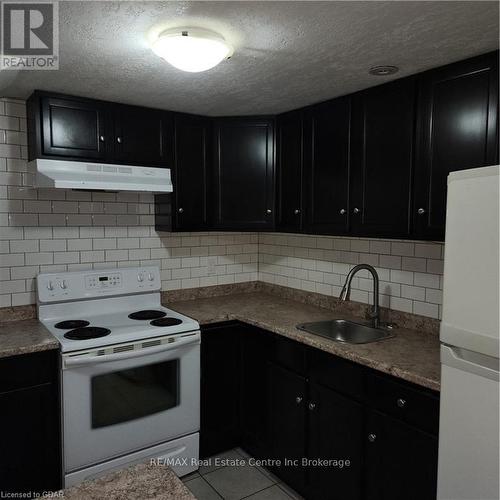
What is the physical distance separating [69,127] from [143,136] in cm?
45

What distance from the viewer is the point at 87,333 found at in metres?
2.43

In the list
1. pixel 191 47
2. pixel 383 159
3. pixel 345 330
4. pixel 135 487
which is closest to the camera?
pixel 135 487

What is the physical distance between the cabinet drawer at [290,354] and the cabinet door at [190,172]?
1012mm

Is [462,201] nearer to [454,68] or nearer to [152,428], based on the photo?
[454,68]

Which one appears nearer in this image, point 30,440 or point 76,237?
point 30,440

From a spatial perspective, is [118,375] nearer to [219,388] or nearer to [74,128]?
[219,388]

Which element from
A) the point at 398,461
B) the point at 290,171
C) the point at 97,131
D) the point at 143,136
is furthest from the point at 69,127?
the point at 398,461

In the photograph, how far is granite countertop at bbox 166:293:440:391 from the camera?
6.27 ft

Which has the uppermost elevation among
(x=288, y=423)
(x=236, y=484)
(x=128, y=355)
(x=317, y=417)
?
(x=128, y=355)

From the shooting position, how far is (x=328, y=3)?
1436 mm

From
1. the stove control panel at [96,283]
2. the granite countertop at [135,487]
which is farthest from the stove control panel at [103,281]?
the granite countertop at [135,487]

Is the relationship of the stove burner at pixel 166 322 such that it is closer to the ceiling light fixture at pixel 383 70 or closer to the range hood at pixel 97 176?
the range hood at pixel 97 176

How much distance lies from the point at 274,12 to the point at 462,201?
0.88 metres

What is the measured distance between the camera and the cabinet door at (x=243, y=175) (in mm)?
3096
